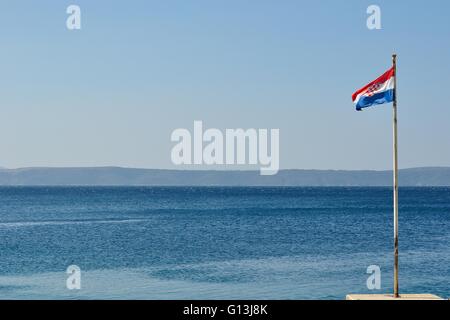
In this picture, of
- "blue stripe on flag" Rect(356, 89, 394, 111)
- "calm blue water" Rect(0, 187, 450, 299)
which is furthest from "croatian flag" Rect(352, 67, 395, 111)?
"calm blue water" Rect(0, 187, 450, 299)

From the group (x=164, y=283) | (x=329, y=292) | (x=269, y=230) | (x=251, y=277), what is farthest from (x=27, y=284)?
(x=269, y=230)

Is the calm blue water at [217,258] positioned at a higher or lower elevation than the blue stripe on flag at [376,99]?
lower

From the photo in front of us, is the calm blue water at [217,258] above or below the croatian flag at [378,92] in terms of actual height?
below

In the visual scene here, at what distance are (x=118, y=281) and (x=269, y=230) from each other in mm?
40933

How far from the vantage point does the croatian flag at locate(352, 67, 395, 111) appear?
22062 mm

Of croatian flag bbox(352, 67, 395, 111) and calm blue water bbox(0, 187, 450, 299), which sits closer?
croatian flag bbox(352, 67, 395, 111)

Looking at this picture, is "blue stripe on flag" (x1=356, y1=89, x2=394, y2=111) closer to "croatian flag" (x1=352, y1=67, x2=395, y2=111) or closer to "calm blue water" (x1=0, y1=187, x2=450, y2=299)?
"croatian flag" (x1=352, y1=67, x2=395, y2=111)

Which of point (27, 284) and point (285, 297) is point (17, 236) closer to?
point (27, 284)

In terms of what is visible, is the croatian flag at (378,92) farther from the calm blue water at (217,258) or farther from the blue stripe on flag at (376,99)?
the calm blue water at (217,258)

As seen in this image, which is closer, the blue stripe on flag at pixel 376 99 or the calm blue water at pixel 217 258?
the blue stripe on flag at pixel 376 99

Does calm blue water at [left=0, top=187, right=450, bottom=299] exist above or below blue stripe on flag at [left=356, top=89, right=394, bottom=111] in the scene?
below

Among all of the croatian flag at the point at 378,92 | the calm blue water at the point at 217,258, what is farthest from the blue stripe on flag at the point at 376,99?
the calm blue water at the point at 217,258

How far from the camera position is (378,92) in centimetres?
2230

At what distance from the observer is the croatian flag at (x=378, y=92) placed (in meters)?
22.1
